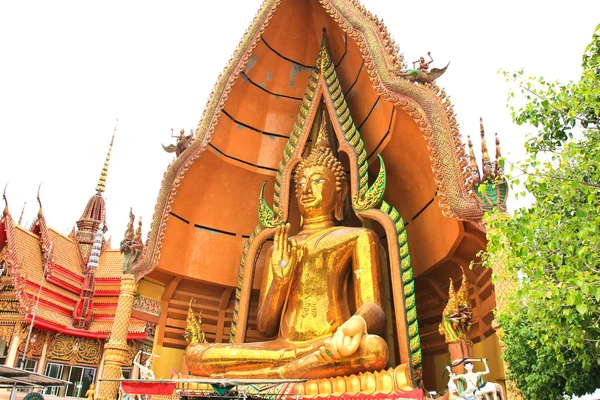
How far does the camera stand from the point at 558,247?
3416mm

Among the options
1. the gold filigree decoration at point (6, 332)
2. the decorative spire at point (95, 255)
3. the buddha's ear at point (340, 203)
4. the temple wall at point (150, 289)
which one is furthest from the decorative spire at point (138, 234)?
the decorative spire at point (95, 255)

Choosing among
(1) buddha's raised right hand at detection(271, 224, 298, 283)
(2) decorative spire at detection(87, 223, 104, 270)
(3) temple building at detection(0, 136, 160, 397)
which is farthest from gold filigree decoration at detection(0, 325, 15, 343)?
(1) buddha's raised right hand at detection(271, 224, 298, 283)

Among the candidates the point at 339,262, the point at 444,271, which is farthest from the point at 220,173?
the point at 444,271

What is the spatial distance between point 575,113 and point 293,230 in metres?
4.61

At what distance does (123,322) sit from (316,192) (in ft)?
9.51

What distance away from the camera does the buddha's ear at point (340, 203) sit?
6.80m

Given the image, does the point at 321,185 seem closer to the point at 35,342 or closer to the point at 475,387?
the point at 475,387

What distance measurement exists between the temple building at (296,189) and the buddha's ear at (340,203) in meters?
0.20

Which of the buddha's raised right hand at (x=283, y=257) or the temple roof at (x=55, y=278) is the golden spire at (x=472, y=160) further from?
the temple roof at (x=55, y=278)

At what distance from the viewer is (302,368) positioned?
495 cm

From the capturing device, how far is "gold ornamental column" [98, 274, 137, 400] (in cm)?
598

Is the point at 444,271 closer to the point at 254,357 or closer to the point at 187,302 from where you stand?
the point at 254,357

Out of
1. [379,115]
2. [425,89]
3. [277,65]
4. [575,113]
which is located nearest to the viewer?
[575,113]

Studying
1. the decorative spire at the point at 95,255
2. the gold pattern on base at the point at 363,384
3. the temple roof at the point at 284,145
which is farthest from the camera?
the decorative spire at the point at 95,255
